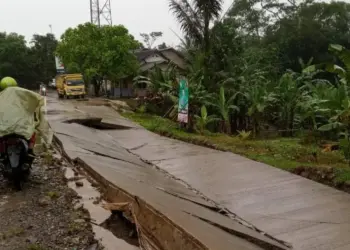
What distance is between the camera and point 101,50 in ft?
116

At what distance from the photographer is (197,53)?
1775 cm

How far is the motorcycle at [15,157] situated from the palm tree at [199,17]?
1203 cm

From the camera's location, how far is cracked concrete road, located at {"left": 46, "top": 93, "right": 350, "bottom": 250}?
5.24 m

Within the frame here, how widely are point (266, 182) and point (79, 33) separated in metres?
32.1

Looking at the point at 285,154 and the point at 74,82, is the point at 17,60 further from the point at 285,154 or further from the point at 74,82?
the point at 285,154

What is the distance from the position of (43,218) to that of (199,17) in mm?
14383

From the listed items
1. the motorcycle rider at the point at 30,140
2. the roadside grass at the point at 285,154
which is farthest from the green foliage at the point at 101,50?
the motorcycle rider at the point at 30,140

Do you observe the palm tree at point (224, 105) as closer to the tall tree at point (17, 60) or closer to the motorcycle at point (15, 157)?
the motorcycle at point (15, 157)

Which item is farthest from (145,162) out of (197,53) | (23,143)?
(197,53)

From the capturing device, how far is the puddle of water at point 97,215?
12.7ft

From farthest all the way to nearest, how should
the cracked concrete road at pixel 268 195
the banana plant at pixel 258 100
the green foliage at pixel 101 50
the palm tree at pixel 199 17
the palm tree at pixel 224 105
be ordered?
the green foliage at pixel 101 50 → the palm tree at pixel 199 17 → the palm tree at pixel 224 105 → the banana plant at pixel 258 100 → the cracked concrete road at pixel 268 195

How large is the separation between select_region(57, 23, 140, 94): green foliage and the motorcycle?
29022 millimetres

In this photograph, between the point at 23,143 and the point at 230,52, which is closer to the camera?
the point at 23,143

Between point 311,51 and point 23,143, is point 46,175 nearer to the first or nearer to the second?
point 23,143
